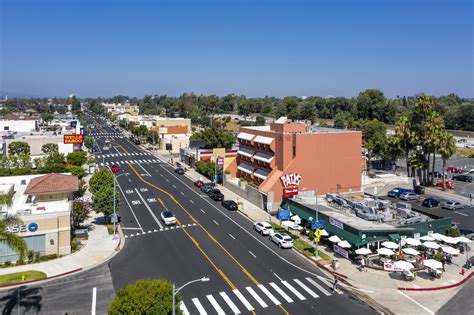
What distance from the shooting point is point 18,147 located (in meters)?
94.4

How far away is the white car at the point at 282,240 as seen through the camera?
44847mm

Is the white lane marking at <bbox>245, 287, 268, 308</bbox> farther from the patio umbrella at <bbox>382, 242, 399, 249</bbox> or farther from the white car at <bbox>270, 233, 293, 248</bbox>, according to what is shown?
the patio umbrella at <bbox>382, 242, 399, 249</bbox>

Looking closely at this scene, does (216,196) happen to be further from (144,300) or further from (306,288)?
(144,300)

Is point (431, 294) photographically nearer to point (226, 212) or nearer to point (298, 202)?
point (298, 202)

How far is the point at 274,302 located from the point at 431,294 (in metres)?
14.0

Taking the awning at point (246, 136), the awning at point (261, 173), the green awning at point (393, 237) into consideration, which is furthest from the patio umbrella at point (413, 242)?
the awning at point (246, 136)

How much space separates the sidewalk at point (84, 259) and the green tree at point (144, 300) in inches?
654

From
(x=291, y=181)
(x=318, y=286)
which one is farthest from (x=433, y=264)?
(x=291, y=181)

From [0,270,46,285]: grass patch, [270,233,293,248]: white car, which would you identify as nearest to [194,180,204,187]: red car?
[270,233,293,248]: white car

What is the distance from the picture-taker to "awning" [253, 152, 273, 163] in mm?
65406

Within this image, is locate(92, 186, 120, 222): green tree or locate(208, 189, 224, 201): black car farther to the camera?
locate(208, 189, 224, 201): black car

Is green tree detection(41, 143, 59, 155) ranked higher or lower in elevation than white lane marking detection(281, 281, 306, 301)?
higher

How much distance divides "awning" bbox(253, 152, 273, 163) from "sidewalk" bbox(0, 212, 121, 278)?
92.6 feet

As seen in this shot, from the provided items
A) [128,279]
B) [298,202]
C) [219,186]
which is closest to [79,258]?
[128,279]
